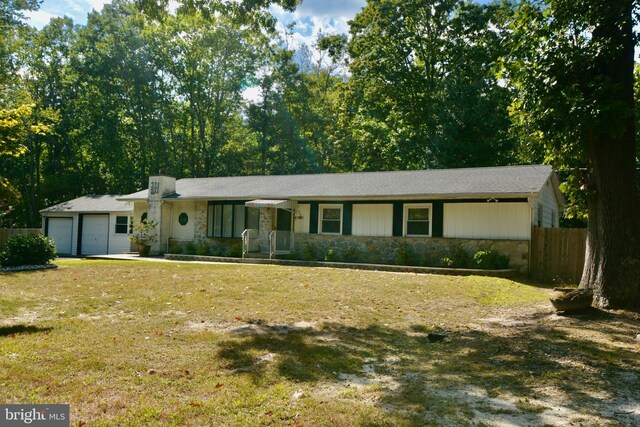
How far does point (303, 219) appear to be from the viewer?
21.5 meters

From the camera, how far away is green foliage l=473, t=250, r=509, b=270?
1641 centimetres

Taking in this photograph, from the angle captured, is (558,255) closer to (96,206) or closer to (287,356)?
(287,356)

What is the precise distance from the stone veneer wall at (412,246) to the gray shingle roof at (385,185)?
170 centimetres

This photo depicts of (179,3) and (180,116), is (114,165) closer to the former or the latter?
(180,116)

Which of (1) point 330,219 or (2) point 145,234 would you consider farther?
(2) point 145,234

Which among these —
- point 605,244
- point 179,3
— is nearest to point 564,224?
point 605,244

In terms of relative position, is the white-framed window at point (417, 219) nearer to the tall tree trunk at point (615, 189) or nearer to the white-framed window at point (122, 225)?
the tall tree trunk at point (615, 189)

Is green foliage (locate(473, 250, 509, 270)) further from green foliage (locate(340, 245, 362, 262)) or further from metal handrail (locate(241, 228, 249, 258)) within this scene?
metal handrail (locate(241, 228, 249, 258))

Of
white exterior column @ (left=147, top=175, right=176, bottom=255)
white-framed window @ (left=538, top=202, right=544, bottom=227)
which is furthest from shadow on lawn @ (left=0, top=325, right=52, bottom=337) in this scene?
white exterior column @ (left=147, top=175, right=176, bottom=255)

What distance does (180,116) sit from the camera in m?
42.7

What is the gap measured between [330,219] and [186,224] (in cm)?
814

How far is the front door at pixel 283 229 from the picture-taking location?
21.2 metres

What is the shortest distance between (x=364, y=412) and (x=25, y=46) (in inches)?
1637

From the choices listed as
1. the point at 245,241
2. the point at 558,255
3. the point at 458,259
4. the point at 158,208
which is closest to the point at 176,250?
the point at 158,208
